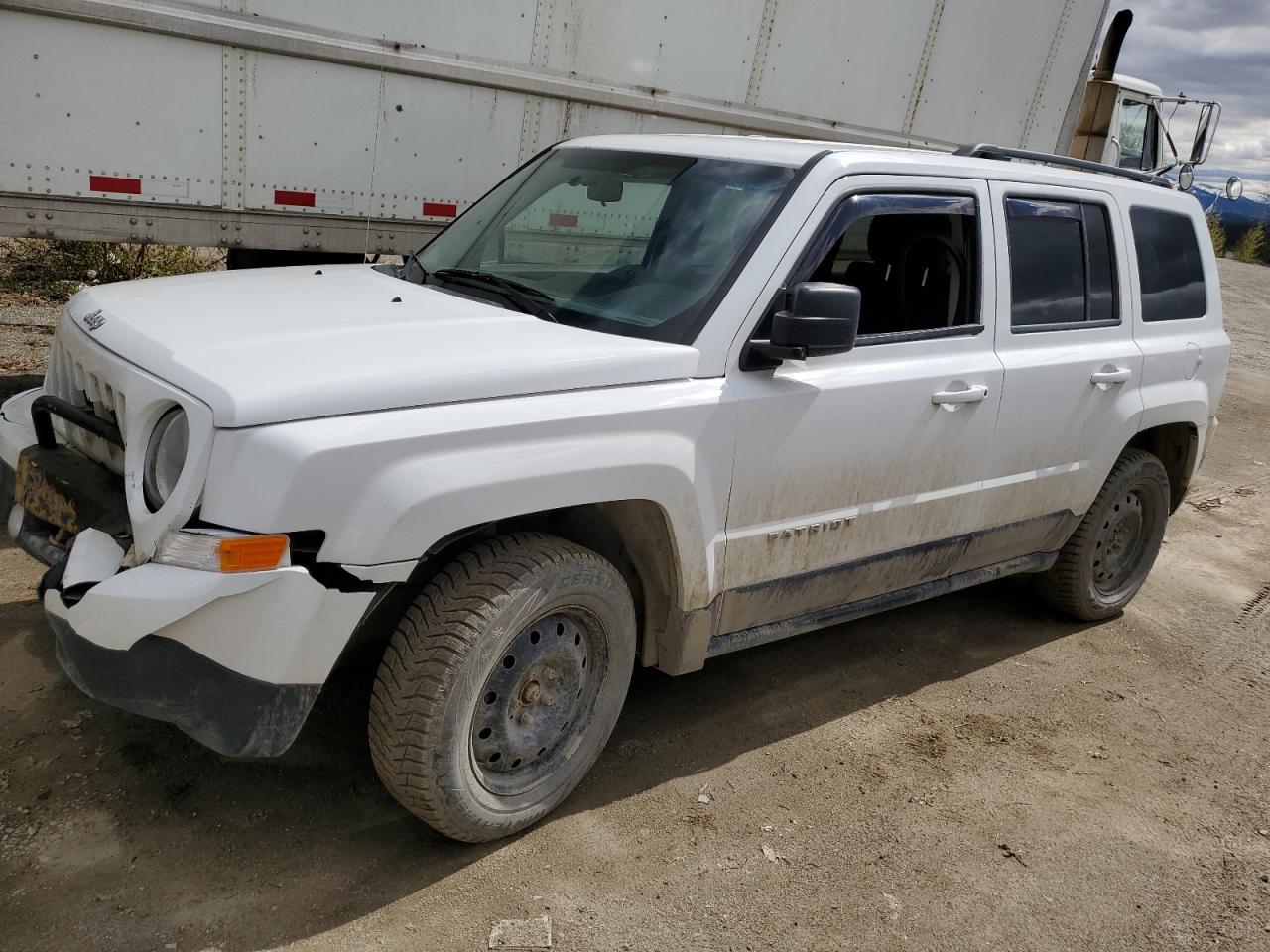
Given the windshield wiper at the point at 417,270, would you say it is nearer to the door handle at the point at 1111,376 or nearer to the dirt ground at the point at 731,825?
the dirt ground at the point at 731,825

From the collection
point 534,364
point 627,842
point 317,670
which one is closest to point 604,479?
point 534,364

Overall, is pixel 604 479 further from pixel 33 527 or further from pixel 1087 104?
pixel 1087 104

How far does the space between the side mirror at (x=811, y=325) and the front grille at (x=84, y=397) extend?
178 centimetres

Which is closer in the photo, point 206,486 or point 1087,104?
point 206,486

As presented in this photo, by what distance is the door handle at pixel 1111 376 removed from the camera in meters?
4.37

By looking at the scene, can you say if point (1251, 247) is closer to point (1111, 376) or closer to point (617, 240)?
point (1111, 376)

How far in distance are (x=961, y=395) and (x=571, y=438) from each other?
1.62 meters

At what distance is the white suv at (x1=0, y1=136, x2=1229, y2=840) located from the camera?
2.54 meters

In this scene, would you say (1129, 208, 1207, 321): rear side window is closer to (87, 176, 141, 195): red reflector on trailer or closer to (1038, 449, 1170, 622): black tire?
(1038, 449, 1170, 622): black tire

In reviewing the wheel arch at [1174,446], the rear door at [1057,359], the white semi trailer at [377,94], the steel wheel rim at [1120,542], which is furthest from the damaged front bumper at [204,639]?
the wheel arch at [1174,446]

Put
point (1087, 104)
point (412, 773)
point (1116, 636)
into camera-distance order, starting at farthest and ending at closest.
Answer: point (1087, 104)
point (1116, 636)
point (412, 773)

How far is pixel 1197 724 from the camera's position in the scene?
4.36 metres

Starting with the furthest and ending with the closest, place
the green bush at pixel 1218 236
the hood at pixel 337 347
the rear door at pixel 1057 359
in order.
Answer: the green bush at pixel 1218 236, the rear door at pixel 1057 359, the hood at pixel 337 347

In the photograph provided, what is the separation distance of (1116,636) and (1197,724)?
85 centimetres
